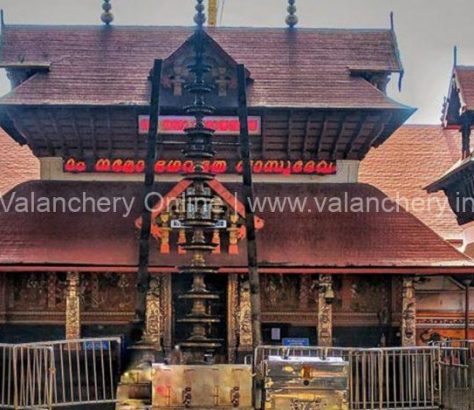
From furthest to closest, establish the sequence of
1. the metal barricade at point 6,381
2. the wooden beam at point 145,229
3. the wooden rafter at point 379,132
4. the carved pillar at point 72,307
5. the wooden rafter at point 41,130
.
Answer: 1. the wooden rafter at point 379,132
2. the wooden rafter at point 41,130
3. the carved pillar at point 72,307
4. the metal barricade at point 6,381
5. the wooden beam at point 145,229

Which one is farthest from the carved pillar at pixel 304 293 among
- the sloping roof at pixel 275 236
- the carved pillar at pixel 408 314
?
the carved pillar at pixel 408 314

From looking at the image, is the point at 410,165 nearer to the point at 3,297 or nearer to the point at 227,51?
the point at 227,51

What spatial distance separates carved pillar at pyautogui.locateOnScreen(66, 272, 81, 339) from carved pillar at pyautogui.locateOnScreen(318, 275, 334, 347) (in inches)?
187

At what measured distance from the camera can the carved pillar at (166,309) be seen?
2136 centimetres

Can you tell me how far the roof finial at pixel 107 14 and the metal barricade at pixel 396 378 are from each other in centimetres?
1042

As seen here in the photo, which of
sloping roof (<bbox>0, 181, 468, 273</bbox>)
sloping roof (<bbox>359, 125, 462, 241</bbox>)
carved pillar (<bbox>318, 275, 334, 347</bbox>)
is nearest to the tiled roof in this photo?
sloping roof (<bbox>359, 125, 462, 241</bbox>)

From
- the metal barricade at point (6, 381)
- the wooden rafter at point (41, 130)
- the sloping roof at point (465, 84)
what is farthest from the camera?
the sloping roof at point (465, 84)

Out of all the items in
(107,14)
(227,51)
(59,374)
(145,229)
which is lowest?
(59,374)

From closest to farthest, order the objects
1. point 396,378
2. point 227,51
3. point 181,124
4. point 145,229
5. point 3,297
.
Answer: point 145,229, point 396,378, point 3,297, point 181,124, point 227,51

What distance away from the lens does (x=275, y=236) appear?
2152 centimetres

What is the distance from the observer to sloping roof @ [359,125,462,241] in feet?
91.1

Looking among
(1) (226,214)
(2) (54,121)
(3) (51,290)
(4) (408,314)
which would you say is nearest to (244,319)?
(1) (226,214)

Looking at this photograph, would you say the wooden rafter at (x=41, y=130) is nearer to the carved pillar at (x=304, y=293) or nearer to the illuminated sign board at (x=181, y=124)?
the illuminated sign board at (x=181, y=124)

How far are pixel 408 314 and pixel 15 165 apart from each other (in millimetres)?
10768
